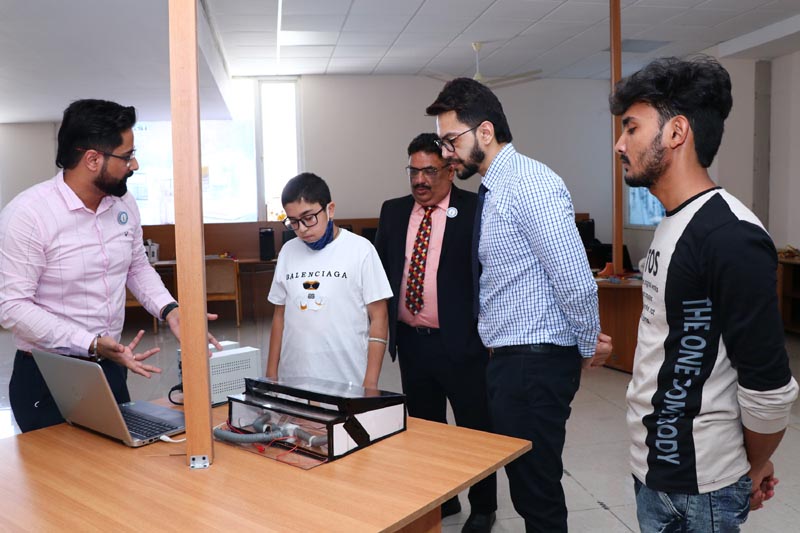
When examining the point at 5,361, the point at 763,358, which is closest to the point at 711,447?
the point at 763,358

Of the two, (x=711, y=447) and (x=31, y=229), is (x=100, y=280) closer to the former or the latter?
(x=31, y=229)

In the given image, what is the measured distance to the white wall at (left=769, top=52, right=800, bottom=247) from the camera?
7590 mm

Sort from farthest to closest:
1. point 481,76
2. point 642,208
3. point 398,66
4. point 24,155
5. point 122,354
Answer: point 642,208 → point 24,155 → point 398,66 → point 481,76 → point 122,354

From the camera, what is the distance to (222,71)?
801 centimetres

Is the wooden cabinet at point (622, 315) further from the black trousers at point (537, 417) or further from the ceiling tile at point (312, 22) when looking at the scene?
the ceiling tile at point (312, 22)

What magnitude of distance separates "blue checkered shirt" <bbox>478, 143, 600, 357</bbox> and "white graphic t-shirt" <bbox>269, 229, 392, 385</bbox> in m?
0.49

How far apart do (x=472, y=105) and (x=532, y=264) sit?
55 centimetres

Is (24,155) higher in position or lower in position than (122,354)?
higher

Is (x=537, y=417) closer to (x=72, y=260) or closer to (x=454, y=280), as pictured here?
(x=454, y=280)

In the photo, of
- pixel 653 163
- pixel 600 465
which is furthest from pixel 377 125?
pixel 653 163

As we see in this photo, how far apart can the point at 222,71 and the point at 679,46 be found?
571 centimetres

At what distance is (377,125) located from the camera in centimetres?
978

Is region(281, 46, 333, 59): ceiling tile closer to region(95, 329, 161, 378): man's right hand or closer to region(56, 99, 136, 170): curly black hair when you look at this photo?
region(56, 99, 136, 170): curly black hair

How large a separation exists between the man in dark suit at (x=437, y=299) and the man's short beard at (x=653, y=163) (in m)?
1.23
